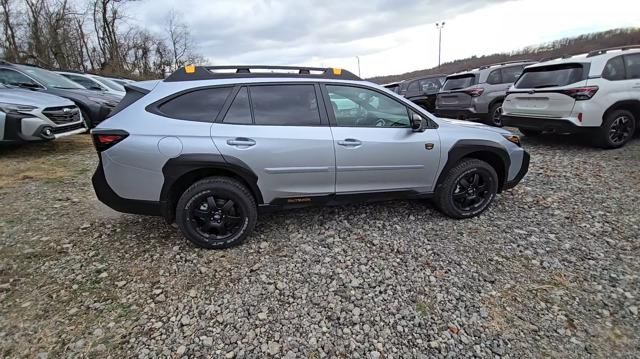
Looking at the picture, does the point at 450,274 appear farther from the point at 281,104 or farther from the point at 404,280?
the point at 281,104

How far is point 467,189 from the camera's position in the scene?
11.6 ft

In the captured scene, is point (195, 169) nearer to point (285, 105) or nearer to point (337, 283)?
point (285, 105)

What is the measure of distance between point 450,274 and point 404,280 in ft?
1.31

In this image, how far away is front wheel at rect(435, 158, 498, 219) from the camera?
3455 millimetres

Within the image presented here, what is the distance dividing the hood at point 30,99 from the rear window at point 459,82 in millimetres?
8964

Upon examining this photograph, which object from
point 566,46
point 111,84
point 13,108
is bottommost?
point 13,108

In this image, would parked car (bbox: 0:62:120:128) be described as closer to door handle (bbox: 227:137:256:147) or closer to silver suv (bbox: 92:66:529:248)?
silver suv (bbox: 92:66:529:248)

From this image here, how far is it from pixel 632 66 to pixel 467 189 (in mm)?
4688

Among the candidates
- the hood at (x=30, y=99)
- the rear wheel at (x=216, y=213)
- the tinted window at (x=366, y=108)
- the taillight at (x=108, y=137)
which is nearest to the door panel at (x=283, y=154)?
the rear wheel at (x=216, y=213)

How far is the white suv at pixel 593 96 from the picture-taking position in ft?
17.2

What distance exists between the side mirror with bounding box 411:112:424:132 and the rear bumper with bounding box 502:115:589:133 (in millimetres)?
3731

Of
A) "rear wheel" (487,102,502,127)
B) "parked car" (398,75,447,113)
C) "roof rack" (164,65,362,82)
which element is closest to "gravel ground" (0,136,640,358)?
"roof rack" (164,65,362,82)

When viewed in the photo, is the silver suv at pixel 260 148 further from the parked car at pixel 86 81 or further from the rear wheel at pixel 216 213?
the parked car at pixel 86 81

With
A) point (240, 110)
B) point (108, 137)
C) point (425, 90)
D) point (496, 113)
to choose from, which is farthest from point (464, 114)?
point (108, 137)
